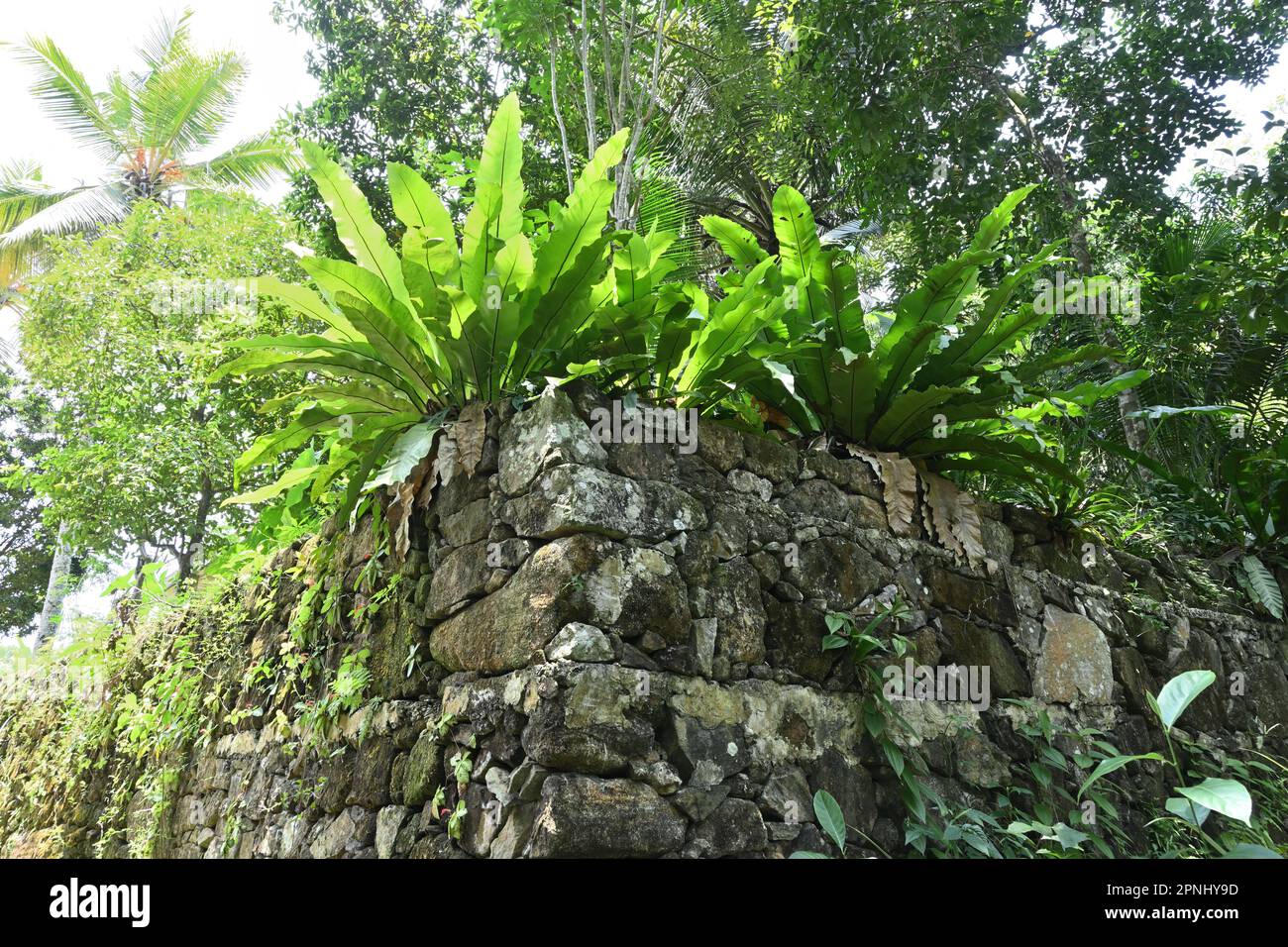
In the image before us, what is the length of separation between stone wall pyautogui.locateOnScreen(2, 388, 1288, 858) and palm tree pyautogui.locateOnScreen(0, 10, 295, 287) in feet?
33.4

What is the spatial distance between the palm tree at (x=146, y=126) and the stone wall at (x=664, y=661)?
33.4 ft

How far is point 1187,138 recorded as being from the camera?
17.3 ft

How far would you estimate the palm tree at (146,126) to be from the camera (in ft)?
37.0

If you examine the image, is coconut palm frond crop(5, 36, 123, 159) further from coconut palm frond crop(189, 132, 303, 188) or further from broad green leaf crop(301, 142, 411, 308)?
broad green leaf crop(301, 142, 411, 308)

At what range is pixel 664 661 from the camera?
2266mm

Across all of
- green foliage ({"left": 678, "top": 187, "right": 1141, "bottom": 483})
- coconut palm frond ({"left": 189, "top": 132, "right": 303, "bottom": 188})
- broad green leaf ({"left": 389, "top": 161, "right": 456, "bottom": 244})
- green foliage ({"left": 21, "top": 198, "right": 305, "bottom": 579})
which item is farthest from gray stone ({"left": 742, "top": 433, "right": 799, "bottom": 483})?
coconut palm frond ({"left": 189, "top": 132, "right": 303, "bottom": 188})

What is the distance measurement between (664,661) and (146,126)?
484 inches

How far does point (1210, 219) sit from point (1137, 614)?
9.34ft

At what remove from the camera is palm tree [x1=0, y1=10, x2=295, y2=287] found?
37.0ft

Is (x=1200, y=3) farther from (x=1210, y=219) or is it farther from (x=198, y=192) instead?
(x=198, y=192)

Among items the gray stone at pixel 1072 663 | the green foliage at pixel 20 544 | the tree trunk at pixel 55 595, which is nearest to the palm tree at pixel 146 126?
the green foliage at pixel 20 544

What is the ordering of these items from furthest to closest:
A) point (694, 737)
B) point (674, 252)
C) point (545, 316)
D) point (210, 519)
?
1. point (210, 519)
2. point (674, 252)
3. point (545, 316)
4. point (694, 737)

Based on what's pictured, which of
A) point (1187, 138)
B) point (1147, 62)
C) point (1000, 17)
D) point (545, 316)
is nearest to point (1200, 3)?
point (1147, 62)

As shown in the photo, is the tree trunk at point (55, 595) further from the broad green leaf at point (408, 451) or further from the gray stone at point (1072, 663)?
the gray stone at point (1072, 663)
